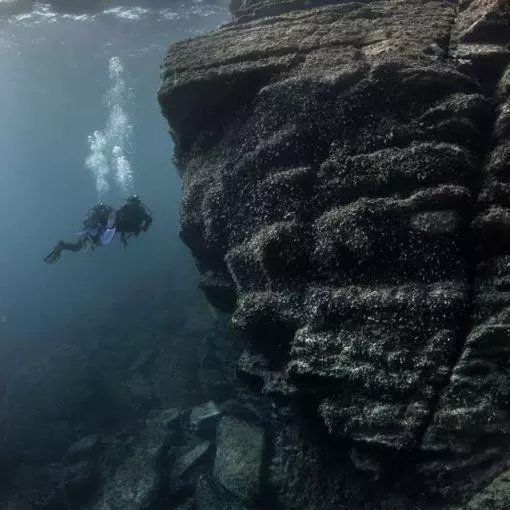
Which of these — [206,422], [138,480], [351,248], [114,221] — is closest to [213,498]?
[206,422]

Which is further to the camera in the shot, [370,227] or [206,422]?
[206,422]

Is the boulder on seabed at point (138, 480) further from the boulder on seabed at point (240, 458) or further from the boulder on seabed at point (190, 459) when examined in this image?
the boulder on seabed at point (240, 458)

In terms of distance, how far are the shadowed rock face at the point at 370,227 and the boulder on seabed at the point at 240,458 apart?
0.35m

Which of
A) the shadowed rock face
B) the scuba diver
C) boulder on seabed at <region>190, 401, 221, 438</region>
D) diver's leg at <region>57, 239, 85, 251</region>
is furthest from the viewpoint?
diver's leg at <region>57, 239, 85, 251</region>

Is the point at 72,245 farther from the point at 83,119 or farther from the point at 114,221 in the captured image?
the point at 83,119

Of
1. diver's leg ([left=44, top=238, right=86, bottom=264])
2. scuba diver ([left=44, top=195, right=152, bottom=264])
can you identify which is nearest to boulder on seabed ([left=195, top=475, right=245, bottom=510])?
scuba diver ([left=44, top=195, right=152, bottom=264])

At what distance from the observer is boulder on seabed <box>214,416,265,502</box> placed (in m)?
6.91

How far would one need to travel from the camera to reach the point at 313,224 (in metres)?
5.46

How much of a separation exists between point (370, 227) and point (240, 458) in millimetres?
4741

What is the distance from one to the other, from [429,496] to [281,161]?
4381 millimetres

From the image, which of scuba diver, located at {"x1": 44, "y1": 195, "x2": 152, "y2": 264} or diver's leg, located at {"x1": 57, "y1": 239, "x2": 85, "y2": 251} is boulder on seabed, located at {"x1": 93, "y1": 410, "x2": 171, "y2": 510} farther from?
diver's leg, located at {"x1": 57, "y1": 239, "x2": 85, "y2": 251}

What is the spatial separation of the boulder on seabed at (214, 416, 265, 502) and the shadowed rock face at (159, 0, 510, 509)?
13.8 inches

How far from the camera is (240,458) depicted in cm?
736

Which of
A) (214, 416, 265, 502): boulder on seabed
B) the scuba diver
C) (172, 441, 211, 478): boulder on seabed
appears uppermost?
the scuba diver
